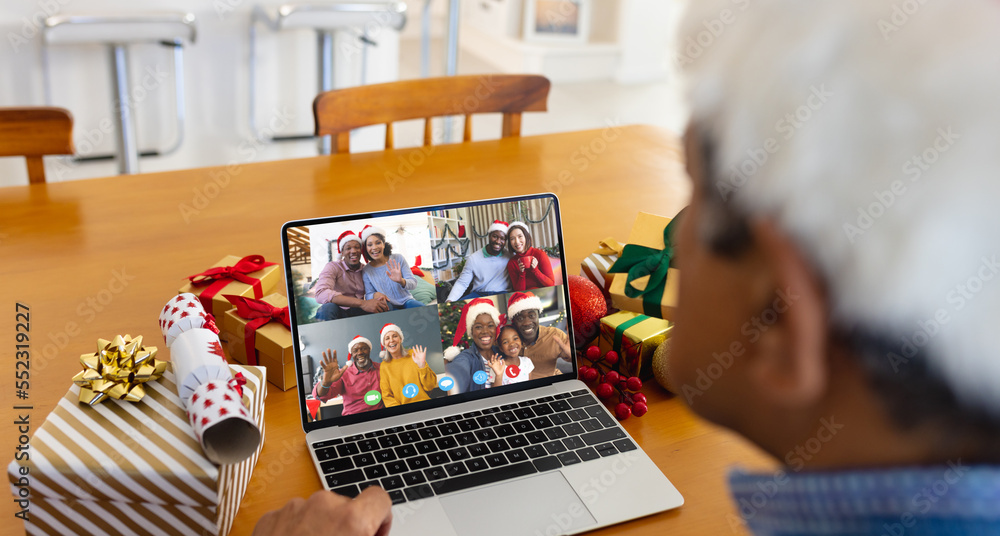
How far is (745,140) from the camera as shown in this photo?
362mm

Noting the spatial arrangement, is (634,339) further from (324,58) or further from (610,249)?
(324,58)

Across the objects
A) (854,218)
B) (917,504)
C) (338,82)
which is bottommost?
(338,82)

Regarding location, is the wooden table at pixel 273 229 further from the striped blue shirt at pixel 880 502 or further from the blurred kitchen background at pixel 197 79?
the blurred kitchen background at pixel 197 79

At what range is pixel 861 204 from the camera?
1.11ft

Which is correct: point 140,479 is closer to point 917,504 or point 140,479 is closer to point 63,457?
point 63,457

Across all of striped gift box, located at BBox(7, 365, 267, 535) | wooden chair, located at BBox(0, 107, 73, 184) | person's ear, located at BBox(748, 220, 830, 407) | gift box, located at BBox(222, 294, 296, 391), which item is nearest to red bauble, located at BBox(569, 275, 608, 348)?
gift box, located at BBox(222, 294, 296, 391)

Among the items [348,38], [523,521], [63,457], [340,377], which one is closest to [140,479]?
[63,457]

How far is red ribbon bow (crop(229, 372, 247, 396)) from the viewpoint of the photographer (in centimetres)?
80

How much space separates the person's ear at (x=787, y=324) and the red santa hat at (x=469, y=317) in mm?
525

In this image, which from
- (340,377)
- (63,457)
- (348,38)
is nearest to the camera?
(63,457)

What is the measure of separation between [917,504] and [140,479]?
608 millimetres

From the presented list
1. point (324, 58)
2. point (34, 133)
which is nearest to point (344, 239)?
point (34, 133)

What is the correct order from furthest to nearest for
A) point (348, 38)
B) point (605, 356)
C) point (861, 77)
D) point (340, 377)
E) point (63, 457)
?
point (348, 38) < point (605, 356) < point (340, 377) < point (63, 457) < point (861, 77)

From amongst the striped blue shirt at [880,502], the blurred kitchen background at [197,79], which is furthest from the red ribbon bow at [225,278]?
the blurred kitchen background at [197,79]
